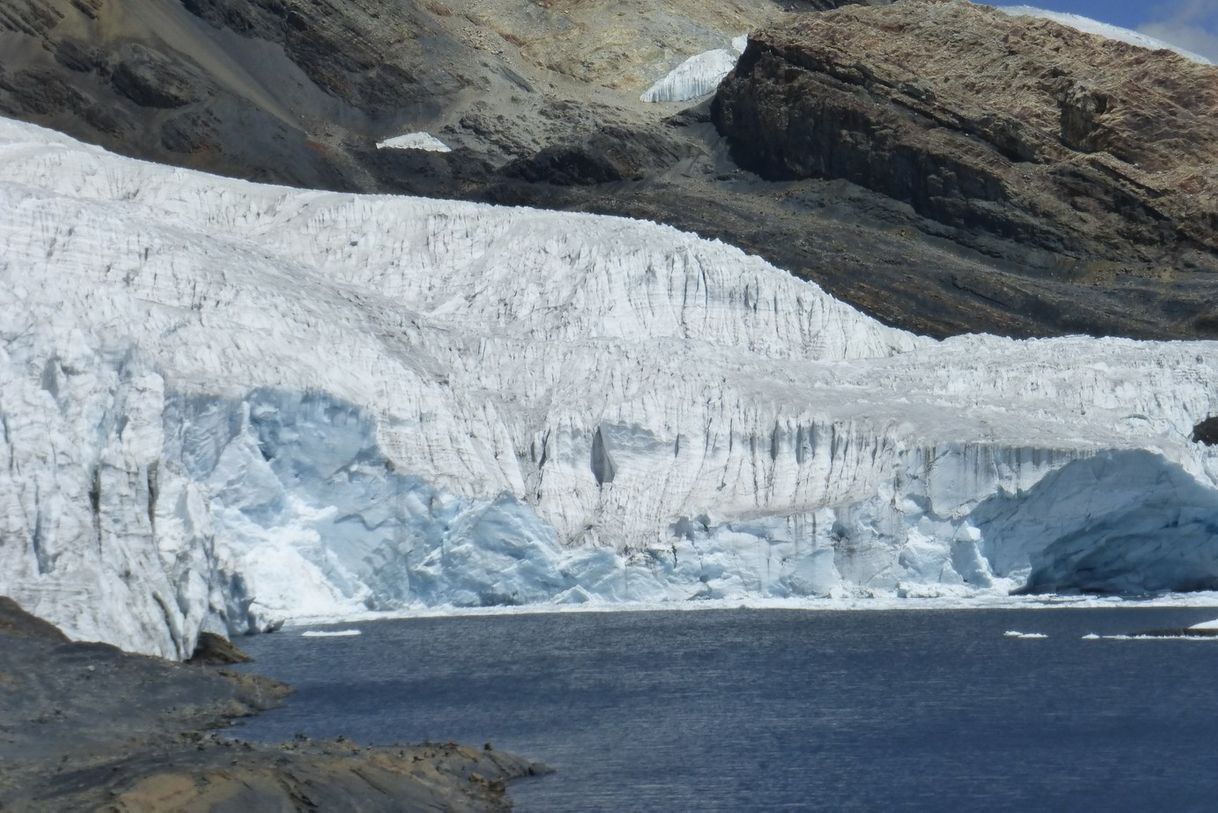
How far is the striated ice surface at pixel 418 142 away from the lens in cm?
10178

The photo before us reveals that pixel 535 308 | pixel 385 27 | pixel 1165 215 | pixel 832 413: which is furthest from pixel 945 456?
pixel 385 27

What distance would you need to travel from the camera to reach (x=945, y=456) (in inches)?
1593

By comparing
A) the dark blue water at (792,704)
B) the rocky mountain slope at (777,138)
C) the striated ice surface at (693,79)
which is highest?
the striated ice surface at (693,79)

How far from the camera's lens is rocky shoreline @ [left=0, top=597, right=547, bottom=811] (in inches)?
726

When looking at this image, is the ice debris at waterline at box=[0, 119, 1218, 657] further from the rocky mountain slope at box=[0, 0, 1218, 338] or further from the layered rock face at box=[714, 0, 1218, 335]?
the layered rock face at box=[714, 0, 1218, 335]

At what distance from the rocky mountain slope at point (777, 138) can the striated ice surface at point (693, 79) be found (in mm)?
5655

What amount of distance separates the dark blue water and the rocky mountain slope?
122 feet

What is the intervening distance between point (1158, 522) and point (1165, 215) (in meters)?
48.6

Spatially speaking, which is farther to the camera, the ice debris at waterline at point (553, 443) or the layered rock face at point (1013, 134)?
the layered rock face at point (1013, 134)

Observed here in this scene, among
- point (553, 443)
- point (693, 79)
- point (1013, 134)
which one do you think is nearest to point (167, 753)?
point (553, 443)

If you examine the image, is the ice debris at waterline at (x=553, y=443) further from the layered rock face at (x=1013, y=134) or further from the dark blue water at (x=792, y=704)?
the layered rock face at (x=1013, y=134)

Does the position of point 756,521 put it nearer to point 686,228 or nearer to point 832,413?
point 832,413

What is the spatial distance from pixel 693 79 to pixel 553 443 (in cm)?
7634

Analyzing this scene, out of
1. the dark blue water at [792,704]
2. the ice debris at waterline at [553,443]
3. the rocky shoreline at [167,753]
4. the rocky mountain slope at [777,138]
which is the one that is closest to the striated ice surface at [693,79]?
the rocky mountain slope at [777,138]
